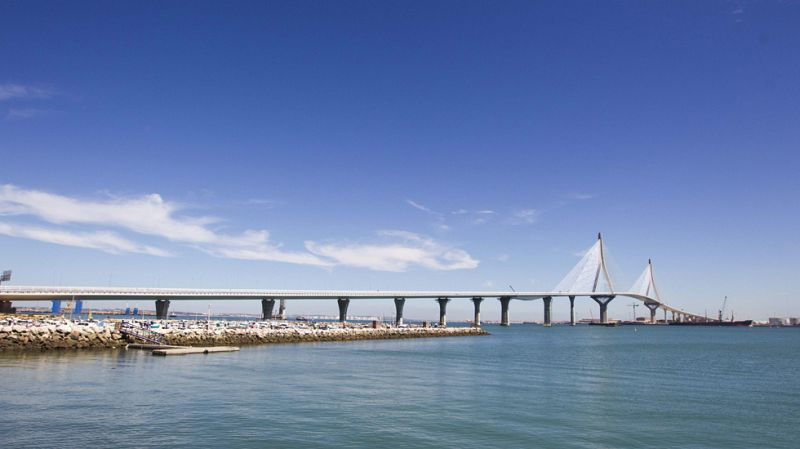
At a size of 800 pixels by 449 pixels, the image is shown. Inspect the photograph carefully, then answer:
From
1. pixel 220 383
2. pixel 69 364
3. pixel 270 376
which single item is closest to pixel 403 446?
pixel 220 383

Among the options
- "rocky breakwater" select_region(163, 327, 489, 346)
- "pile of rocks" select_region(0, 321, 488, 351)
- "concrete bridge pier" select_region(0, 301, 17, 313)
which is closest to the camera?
"pile of rocks" select_region(0, 321, 488, 351)

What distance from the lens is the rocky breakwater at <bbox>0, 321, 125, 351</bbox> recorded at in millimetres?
48812

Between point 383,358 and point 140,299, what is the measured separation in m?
60.5

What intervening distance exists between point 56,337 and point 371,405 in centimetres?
3998

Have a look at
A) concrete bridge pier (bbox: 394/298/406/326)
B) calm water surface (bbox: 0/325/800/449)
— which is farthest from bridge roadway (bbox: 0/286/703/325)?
calm water surface (bbox: 0/325/800/449)

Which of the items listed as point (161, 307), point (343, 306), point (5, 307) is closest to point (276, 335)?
point (161, 307)

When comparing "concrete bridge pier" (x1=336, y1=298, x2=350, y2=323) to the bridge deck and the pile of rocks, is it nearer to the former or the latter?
the bridge deck

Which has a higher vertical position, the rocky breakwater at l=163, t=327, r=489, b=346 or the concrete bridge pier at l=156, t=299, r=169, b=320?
the concrete bridge pier at l=156, t=299, r=169, b=320

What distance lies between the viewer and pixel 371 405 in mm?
28203

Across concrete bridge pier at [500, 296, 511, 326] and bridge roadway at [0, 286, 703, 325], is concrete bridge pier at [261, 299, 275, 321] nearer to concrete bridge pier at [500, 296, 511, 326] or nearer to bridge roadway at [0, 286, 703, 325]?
bridge roadway at [0, 286, 703, 325]

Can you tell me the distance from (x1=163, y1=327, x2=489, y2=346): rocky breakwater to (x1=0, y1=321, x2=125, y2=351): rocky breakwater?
6.74 metres

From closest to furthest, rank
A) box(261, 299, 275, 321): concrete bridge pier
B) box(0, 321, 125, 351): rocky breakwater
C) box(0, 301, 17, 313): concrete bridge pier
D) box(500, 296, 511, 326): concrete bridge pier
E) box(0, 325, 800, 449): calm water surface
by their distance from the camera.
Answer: box(0, 325, 800, 449): calm water surface
box(0, 321, 125, 351): rocky breakwater
box(0, 301, 17, 313): concrete bridge pier
box(261, 299, 275, 321): concrete bridge pier
box(500, 296, 511, 326): concrete bridge pier

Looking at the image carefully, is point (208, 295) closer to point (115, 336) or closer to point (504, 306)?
point (115, 336)

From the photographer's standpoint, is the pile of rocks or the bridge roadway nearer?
the pile of rocks
